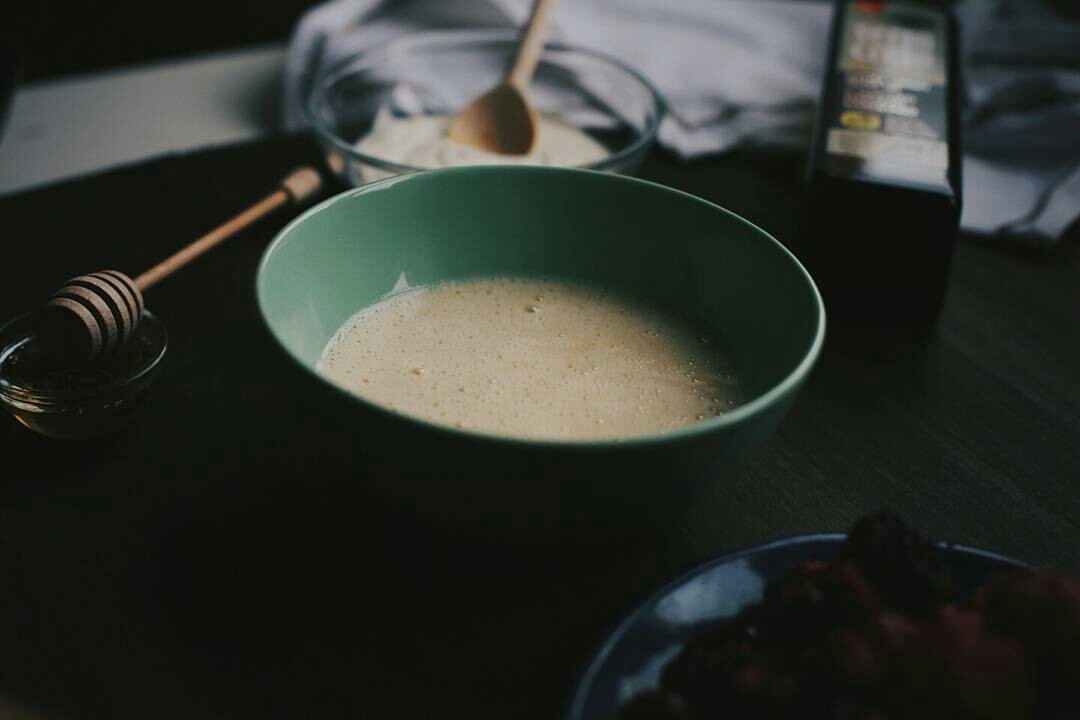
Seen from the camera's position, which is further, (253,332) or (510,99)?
(510,99)

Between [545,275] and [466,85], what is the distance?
0.46 metres

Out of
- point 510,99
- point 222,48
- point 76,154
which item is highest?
point 510,99

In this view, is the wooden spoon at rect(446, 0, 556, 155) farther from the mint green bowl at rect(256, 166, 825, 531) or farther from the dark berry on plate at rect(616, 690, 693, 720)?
the dark berry on plate at rect(616, 690, 693, 720)

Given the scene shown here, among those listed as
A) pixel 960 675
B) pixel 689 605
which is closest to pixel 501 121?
pixel 689 605

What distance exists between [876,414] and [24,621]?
558 millimetres

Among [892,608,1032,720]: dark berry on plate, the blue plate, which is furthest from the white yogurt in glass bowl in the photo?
[892,608,1032,720]: dark berry on plate

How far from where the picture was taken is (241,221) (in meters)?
0.82

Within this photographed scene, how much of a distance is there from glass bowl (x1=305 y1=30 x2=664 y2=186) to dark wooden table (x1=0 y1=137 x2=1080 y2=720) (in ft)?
0.87

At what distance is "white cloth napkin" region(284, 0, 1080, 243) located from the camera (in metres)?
1.01

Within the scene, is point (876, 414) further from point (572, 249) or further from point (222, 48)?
point (222, 48)

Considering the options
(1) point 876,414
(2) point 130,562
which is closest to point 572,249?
(1) point 876,414

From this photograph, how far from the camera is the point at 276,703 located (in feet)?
1.62

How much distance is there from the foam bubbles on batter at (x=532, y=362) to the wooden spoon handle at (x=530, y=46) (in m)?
0.34

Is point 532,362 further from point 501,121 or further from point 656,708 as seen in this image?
point 501,121
